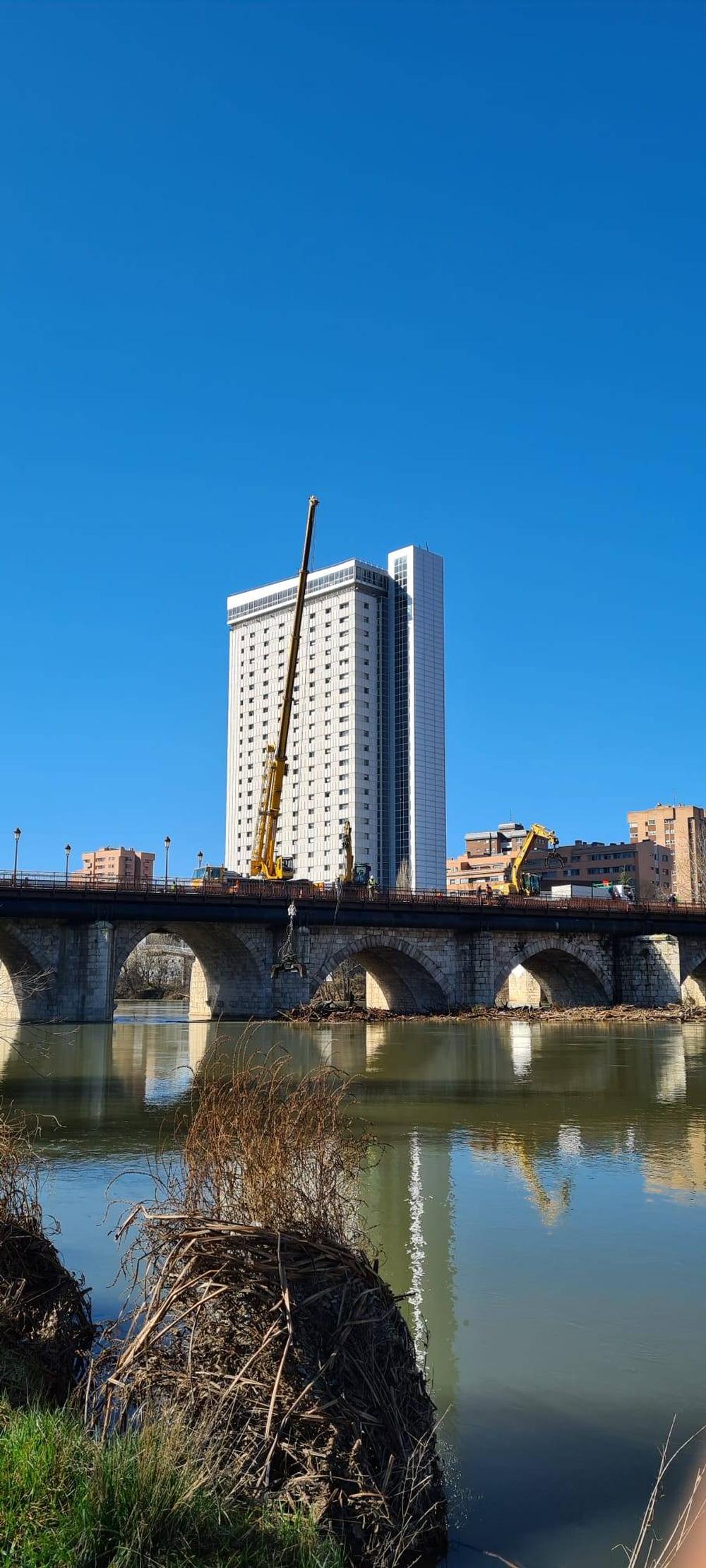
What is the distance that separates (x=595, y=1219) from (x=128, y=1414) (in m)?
8.59

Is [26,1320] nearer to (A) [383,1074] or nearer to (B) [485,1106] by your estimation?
(B) [485,1106]

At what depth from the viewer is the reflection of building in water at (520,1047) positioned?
119 ft

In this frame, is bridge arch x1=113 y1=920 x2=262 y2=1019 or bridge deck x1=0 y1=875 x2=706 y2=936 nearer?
bridge deck x1=0 y1=875 x2=706 y2=936

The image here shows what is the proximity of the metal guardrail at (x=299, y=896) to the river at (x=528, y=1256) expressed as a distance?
989 inches

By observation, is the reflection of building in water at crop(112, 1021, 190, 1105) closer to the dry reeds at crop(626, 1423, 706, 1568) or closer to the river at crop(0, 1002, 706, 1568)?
the river at crop(0, 1002, 706, 1568)

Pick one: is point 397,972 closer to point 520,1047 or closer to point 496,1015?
point 496,1015

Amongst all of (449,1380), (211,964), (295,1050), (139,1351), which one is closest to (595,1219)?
(449,1380)

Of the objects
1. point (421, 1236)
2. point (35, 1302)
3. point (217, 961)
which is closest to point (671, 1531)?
point (35, 1302)

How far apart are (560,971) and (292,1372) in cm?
8018

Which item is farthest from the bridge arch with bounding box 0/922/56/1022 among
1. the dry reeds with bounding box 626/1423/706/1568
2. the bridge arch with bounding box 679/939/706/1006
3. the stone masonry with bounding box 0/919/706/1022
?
the dry reeds with bounding box 626/1423/706/1568

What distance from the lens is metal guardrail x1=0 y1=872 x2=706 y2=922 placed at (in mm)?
55594

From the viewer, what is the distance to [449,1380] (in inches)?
331

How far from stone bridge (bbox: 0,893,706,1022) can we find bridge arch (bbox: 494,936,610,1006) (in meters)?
0.12

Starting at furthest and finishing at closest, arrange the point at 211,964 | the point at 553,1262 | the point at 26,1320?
1. the point at 211,964
2. the point at 553,1262
3. the point at 26,1320
